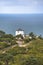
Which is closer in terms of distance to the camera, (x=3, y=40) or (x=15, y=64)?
(x=15, y=64)

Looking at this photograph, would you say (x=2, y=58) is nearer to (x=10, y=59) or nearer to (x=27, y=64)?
(x=10, y=59)

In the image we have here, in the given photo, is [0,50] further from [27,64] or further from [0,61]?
[27,64]

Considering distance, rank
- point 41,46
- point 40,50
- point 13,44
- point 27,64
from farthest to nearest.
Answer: point 13,44 < point 41,46 < point 40,50 < point 27,64

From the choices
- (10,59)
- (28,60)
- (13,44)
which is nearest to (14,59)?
(10,59)

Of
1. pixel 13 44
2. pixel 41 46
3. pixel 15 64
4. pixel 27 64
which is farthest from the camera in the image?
pixel 13 44

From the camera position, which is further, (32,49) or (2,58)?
(32,49)

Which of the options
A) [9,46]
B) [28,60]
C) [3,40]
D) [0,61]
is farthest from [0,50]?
[28,60]

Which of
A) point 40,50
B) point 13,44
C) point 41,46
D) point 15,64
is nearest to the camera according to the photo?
point 15,64

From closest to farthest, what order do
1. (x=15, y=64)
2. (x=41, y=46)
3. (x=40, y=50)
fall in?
1. (x=15, y=64)
2. (x=40, y=50)
3. (x=41, y=46)
